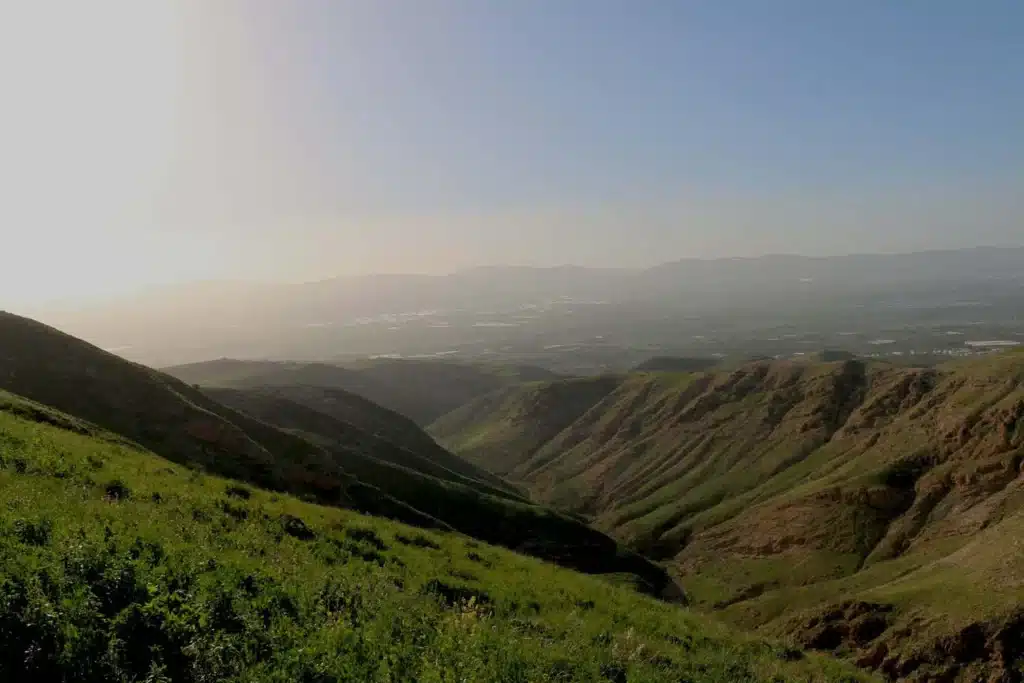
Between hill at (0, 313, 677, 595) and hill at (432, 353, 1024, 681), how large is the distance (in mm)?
23798

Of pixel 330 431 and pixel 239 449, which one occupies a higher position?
pixel 239 449

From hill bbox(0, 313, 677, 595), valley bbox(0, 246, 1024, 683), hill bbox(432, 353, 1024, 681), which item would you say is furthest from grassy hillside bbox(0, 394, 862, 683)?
hill bbox(432, 353, 1024, 681)

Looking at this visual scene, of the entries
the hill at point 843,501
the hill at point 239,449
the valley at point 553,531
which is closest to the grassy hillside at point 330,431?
the valley at point 553,531

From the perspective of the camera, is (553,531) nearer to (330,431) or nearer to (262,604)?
(330,431)

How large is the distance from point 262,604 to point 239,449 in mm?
34858

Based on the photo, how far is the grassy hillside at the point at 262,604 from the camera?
9.64m

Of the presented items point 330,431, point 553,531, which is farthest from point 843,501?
point 330,431

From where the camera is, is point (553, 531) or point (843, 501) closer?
point (553, 531)

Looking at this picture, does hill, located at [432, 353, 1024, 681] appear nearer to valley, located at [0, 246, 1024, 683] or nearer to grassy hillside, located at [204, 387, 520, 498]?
valley, located at [0, 246, 1024, 683]

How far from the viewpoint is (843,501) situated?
106 m

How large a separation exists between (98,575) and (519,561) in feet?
68.2

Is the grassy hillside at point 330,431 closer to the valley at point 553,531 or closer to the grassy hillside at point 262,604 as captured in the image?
the valley at point 553,531

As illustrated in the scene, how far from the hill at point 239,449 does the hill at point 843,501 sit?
937 inches

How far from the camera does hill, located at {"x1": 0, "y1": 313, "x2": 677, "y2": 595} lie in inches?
1687
